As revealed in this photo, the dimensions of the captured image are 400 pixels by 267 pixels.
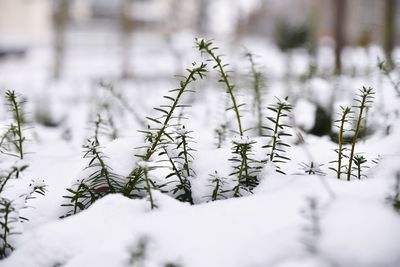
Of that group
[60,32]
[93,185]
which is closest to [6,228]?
[93,185]

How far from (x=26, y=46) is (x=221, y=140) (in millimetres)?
21366

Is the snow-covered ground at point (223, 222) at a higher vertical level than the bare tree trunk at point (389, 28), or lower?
lower

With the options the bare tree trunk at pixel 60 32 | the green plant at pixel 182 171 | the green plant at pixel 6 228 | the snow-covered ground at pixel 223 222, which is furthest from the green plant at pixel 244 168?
the bare tree trunk at pixel 60 32

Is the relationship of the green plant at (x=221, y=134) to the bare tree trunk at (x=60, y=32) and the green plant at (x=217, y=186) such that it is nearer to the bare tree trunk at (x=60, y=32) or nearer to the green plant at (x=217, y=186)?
the green plant at (x=217, y=186)

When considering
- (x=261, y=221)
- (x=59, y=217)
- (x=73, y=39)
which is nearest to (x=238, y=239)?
(x=261, y=221)

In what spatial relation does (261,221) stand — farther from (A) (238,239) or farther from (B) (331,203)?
(B) (331,203)

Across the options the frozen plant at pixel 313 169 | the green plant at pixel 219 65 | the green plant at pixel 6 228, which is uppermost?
the green plant at pixel 219 65

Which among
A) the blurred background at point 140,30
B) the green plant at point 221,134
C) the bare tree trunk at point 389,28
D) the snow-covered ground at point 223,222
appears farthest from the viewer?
the blurred background at point 140,30

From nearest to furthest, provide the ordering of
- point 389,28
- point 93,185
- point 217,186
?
point 217,186
point 93,185
point 389,28

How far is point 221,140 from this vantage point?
1957mm

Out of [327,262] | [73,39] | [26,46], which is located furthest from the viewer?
[73,39]

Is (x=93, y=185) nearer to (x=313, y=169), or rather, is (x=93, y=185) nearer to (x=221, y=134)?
(x=221, y=134)

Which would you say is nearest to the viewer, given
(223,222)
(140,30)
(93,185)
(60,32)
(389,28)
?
(223,222)

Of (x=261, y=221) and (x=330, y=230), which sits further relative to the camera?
(x=261, y=221)
